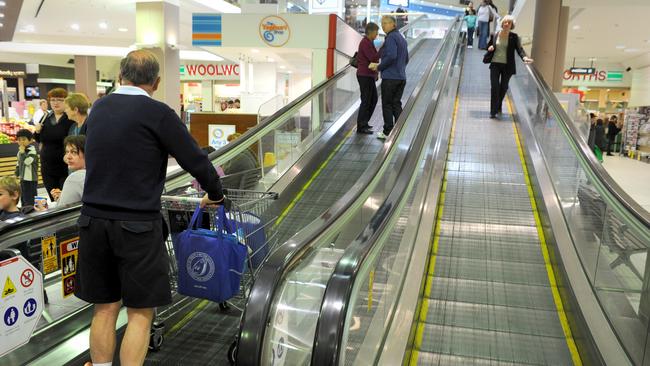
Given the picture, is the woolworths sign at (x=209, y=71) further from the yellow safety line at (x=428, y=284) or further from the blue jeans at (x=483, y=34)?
the yellow safety line at (x=428, y=284)

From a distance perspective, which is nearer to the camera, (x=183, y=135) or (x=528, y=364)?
A: (x=183, y=135)

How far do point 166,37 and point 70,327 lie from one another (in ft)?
47.9

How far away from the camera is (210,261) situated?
117 inches

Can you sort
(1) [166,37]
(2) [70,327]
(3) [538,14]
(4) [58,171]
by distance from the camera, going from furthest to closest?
(1) [166,37]
(3) [538,14]
(4) [58,171]
(2) [70,327]

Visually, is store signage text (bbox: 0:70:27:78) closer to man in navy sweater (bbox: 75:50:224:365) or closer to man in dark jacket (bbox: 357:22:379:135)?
man in dark jacket (bbox: 357:22:379:135)

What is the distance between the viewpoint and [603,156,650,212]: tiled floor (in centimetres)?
1173

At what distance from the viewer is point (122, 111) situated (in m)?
2.33

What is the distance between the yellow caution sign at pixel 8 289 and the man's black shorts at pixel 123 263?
463mm

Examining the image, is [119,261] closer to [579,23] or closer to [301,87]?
[579,23]

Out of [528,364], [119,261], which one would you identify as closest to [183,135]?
[119,261]

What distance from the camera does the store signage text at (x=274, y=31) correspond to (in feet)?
38.5

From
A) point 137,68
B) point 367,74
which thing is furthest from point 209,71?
point 137,68

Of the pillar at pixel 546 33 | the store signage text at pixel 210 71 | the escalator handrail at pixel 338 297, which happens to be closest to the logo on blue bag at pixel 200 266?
the escalator handrail at pixel 338 297

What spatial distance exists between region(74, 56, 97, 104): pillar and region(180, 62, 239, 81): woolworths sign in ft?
20.8
